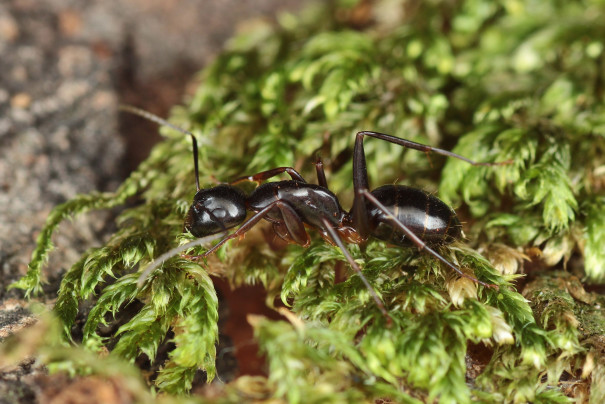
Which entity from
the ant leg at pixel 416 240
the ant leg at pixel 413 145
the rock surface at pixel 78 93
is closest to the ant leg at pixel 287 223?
the ant leg at pixel 416 240

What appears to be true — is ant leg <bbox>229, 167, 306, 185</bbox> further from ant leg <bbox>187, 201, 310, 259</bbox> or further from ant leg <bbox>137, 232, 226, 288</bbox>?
ant leg <bbox>137, 232, 226, 288</bbox>

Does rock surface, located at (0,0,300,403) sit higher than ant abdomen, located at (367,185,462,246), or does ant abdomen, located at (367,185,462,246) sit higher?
rock surface, located at (0,0,300,403)

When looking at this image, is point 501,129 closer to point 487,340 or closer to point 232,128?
point 487,340

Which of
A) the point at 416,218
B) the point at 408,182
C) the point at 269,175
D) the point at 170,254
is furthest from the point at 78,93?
the point at 416,218

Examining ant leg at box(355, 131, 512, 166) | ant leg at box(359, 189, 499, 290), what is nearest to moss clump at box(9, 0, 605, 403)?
ant leg at box(359, 189, 499, 290)

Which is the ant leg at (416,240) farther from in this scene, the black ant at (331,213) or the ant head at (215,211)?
the ant head at (215,211)

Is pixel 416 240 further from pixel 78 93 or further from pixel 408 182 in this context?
pixel 78 93
